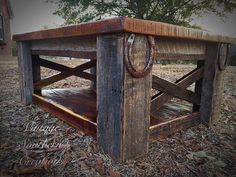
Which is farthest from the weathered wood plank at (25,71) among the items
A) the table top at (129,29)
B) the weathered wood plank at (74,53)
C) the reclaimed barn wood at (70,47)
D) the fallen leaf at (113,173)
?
the fallen leaf at (113,173)

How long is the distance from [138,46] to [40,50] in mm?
1975

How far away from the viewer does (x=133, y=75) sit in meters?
1.66

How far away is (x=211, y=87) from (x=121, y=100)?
5.17 ft

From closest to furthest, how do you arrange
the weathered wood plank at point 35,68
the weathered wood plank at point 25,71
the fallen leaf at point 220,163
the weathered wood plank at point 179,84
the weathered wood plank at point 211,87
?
the fallen leaf at point 220,163 < the weathered wood plank at point 179,84 < the weathered wood plank at point 211,87 < the weathered wood plank at point 25,71 < the weathered wood plank at point 35,68

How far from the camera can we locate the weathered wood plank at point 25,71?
3.35 m

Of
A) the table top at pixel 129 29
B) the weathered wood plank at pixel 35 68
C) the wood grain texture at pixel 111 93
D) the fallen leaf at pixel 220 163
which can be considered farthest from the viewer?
the weathered wood plank at pixel 35 68

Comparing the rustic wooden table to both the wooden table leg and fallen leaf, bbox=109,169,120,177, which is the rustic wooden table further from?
fallen leaf, bbox=109,169,120,177

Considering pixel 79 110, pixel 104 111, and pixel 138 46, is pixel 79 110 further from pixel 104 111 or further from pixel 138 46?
pixel 138 46

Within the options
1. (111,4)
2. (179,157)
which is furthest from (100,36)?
(111,4)

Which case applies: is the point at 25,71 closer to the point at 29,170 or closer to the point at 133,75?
the point at 29,170

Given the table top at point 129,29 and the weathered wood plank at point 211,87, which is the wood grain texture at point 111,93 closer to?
the table top at point 129,29

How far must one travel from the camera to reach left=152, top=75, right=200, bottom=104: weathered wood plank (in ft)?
7.10

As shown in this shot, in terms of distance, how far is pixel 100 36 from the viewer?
1.73m

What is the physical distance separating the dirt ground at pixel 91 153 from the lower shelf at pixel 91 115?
100 millimetres
